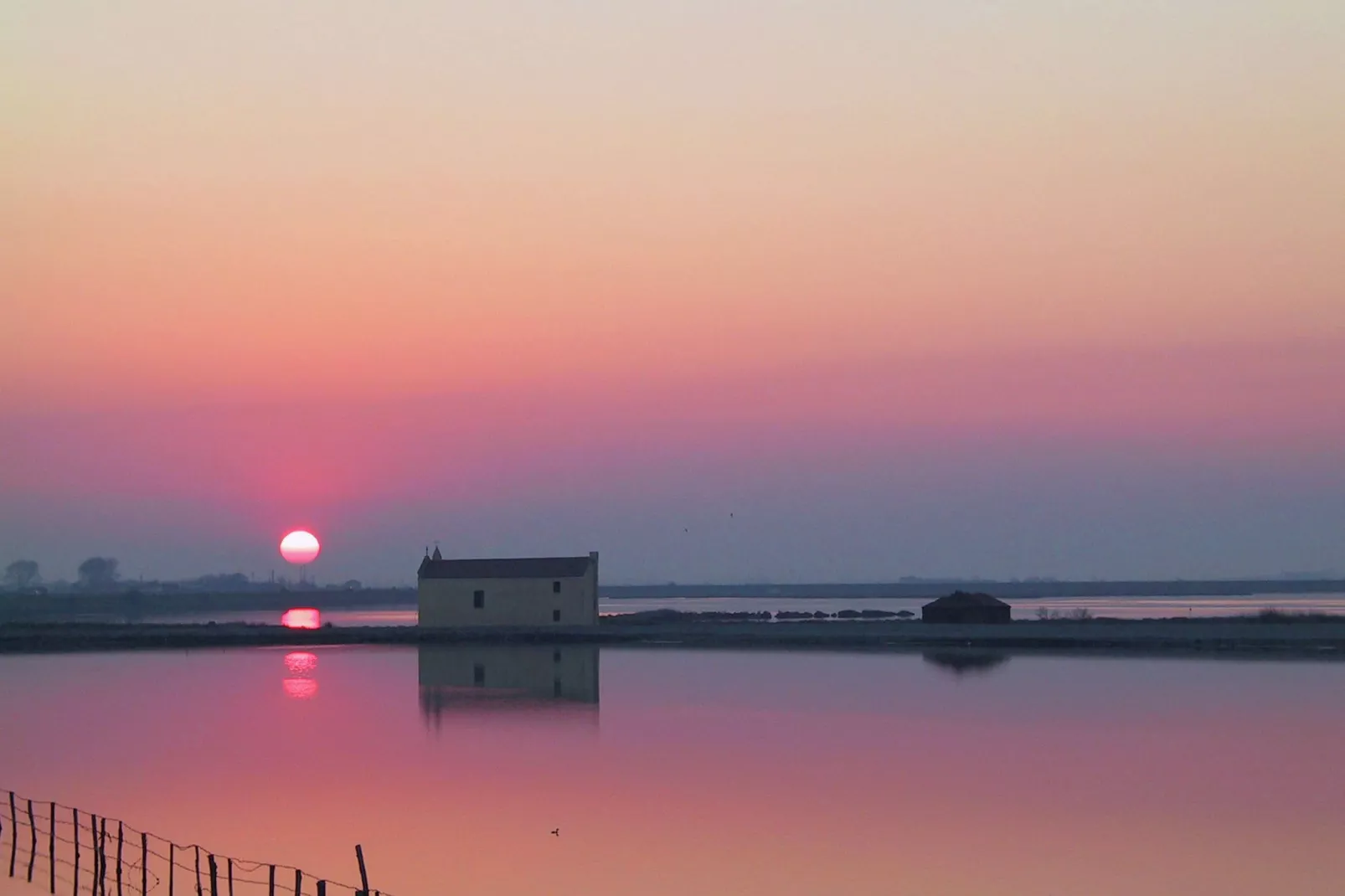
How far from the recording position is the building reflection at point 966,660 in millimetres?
54872

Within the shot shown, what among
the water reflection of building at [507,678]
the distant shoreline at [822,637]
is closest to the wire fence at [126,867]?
the water reflection of building at [507,678]

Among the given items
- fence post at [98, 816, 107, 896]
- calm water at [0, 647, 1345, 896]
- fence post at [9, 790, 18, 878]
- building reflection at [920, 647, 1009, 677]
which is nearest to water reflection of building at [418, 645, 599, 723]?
calm water at [0, 647, 1345, 896]

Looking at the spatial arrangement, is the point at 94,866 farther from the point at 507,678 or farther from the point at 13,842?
the point at 507,678

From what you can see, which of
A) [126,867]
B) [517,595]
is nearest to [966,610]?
[517,595]

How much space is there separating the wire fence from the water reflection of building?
1595 centimetres

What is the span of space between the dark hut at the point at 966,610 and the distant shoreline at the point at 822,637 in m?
1.03

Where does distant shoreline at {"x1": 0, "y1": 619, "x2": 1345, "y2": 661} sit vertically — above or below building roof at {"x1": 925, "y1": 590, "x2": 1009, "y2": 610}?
below

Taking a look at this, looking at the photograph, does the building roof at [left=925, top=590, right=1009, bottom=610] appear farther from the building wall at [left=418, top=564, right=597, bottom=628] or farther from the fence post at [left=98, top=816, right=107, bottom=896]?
the fence post at [left=98, top=816, right=107, bottom=896]

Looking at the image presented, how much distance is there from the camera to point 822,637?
234 ft

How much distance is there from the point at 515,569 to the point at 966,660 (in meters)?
22.6

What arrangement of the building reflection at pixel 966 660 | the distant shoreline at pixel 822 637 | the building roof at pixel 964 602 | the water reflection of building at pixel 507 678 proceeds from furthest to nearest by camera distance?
the building roof at pixel 964 602
the distant shoreline at pixel 822 637
the building reflection at pixel 966 660
the water reflection of building at pixel 507 678

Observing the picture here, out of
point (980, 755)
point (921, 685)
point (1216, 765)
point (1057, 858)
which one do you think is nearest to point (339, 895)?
point (1057, 858)

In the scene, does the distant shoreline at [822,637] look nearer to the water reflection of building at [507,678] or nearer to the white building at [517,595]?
the white building at [517,595]

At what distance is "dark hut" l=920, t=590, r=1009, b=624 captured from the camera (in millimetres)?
71938
